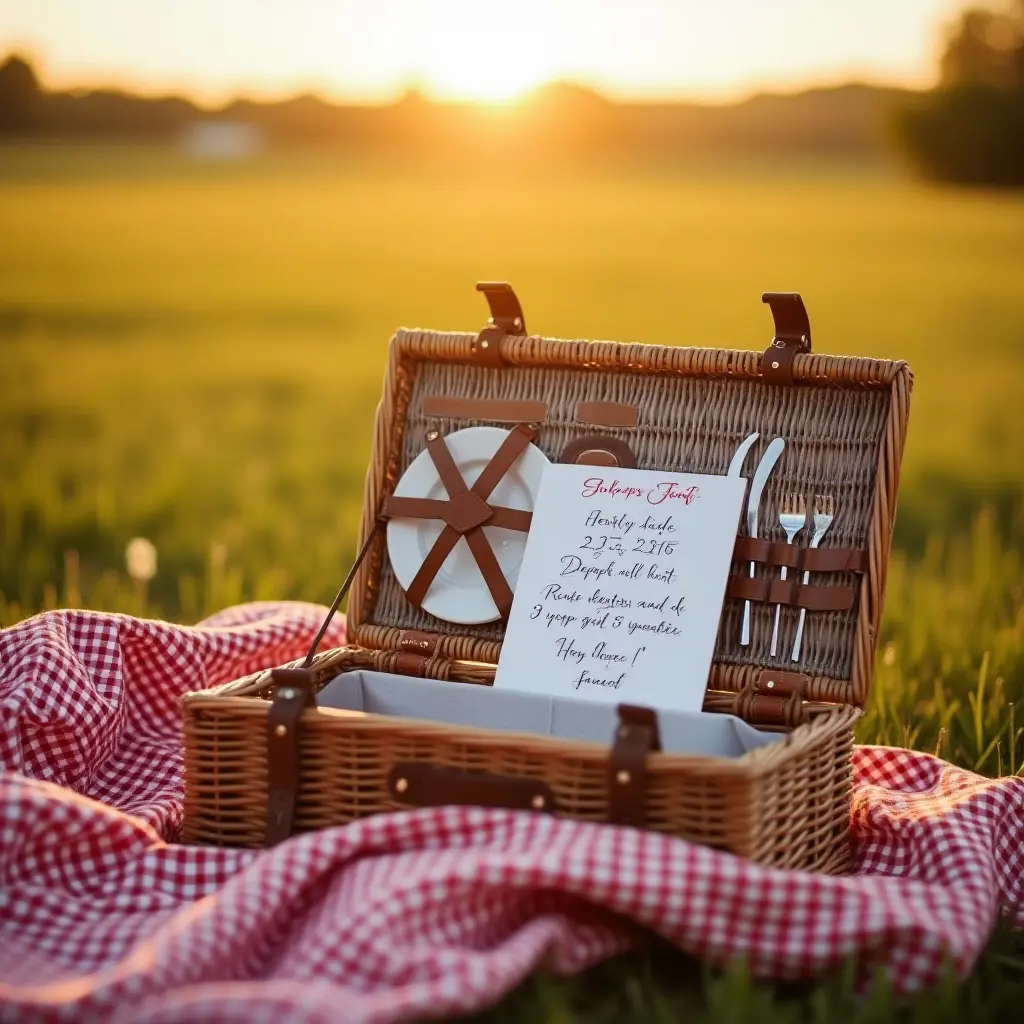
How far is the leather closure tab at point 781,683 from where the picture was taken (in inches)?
72.9

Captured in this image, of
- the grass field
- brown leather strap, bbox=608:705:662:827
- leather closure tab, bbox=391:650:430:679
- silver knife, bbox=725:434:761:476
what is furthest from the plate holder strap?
the grass field

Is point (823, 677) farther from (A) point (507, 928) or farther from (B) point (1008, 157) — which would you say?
(B) point (1008, 157)

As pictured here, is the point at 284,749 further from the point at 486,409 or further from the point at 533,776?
the point at 486,409

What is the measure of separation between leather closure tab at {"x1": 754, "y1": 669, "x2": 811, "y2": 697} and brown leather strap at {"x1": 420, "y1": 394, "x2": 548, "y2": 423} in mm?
562

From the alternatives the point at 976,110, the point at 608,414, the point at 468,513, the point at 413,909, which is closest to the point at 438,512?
the point at 468,513

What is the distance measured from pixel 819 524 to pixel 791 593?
0.11m

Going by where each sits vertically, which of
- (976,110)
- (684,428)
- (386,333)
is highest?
(976,110)

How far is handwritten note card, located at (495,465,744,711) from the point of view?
1.92 meters

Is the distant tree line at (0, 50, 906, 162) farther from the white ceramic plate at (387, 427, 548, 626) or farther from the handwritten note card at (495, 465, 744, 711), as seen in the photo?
the handwritten note card at (495, 465, 744, 711)

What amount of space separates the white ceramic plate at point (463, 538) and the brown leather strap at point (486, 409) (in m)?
0.02

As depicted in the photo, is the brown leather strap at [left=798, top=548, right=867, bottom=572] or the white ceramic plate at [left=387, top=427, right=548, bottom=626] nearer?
the brown leather strap at [left=798, top=548, right=867, bottom=572]

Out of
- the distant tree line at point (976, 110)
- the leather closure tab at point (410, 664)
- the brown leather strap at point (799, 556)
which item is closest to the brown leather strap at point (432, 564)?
the leather closure tab at point (410, 664)

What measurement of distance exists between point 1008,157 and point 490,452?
9.71m

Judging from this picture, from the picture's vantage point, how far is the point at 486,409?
2141mm
